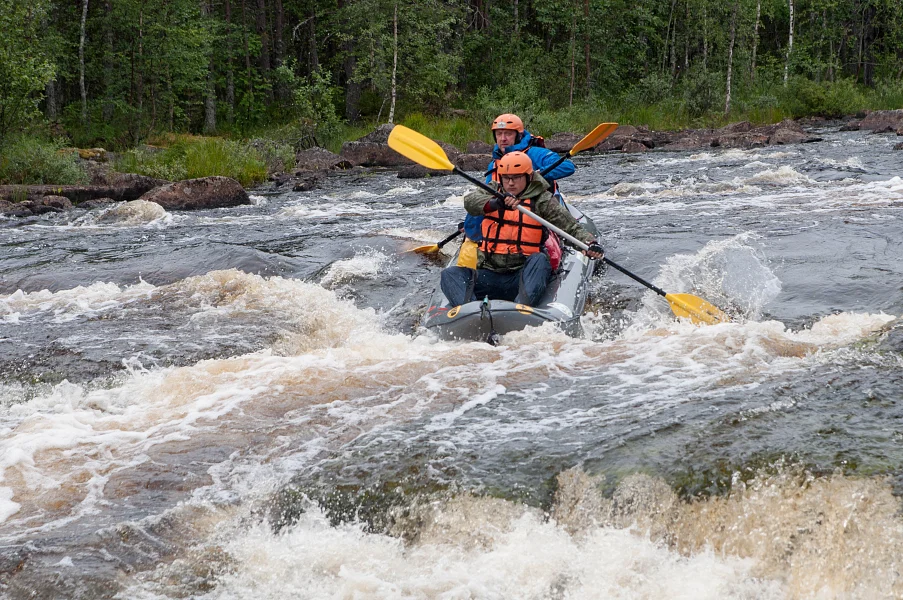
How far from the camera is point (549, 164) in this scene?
23.8ft

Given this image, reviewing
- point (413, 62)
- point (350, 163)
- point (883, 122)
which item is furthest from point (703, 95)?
point (350, 163)

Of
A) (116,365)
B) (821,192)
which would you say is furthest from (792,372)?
(821,192)

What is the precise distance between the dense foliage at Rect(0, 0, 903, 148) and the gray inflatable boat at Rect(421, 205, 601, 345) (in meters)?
11.7

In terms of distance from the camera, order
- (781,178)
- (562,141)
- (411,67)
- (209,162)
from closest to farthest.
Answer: (781,178), (209,162), (562,141), (411,67)

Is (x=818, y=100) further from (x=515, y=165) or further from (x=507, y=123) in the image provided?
Answer: (x=515, y=165)

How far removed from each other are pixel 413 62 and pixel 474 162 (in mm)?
7183

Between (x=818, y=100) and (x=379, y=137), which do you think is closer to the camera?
(x=379, y=137)

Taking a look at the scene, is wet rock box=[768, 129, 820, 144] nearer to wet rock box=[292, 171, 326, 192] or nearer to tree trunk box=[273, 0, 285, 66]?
wet rock box=[292, 171, 326, 192]

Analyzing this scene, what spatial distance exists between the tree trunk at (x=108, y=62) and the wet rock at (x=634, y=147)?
12.1 metres

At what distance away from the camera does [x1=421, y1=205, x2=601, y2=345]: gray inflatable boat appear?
5254 mm

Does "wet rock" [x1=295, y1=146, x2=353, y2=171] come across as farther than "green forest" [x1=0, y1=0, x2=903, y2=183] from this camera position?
No

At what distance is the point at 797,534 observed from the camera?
2.88 m

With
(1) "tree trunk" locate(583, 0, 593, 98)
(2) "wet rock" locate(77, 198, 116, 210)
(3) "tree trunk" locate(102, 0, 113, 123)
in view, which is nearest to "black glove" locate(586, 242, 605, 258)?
(2) "wet rock" locate(77, 198, 116, 210)

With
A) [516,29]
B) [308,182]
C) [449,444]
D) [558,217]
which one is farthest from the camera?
[516,29]
